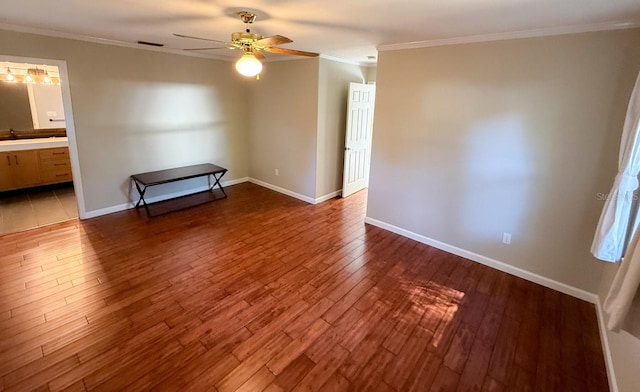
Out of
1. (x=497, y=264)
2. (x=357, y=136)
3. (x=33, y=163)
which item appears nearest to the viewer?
(x=497, y=264)

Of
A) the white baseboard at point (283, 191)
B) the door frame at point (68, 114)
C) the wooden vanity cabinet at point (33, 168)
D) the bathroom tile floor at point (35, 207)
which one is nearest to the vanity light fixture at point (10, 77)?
the wooden vanity cabinet at point (33, 168)

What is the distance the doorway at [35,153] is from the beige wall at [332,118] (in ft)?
11.1

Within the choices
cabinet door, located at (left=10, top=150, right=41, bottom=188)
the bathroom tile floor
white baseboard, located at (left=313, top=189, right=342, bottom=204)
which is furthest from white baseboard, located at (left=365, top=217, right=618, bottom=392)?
cabinet door, located at (left=10, top=150, right=41, bottom=188)

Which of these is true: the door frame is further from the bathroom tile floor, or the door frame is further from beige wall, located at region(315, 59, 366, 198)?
beige wall, located at region(315, 59, 366, 198)

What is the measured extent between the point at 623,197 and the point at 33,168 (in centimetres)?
720

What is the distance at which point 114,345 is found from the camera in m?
2.15

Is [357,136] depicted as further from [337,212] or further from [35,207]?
[35,207]

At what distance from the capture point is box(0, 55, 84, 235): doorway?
438 cm

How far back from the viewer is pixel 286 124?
5.19 meters

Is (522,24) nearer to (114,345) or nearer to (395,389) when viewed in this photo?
(395,389)

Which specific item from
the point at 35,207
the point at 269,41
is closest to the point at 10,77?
the point at 35,207

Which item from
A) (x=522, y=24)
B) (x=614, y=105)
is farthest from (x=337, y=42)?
(x=614, y=105)

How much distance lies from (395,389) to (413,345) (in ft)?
1.36

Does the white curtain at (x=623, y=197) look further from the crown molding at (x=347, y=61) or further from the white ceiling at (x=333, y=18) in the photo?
the crown molding at (x=347, y=61)
